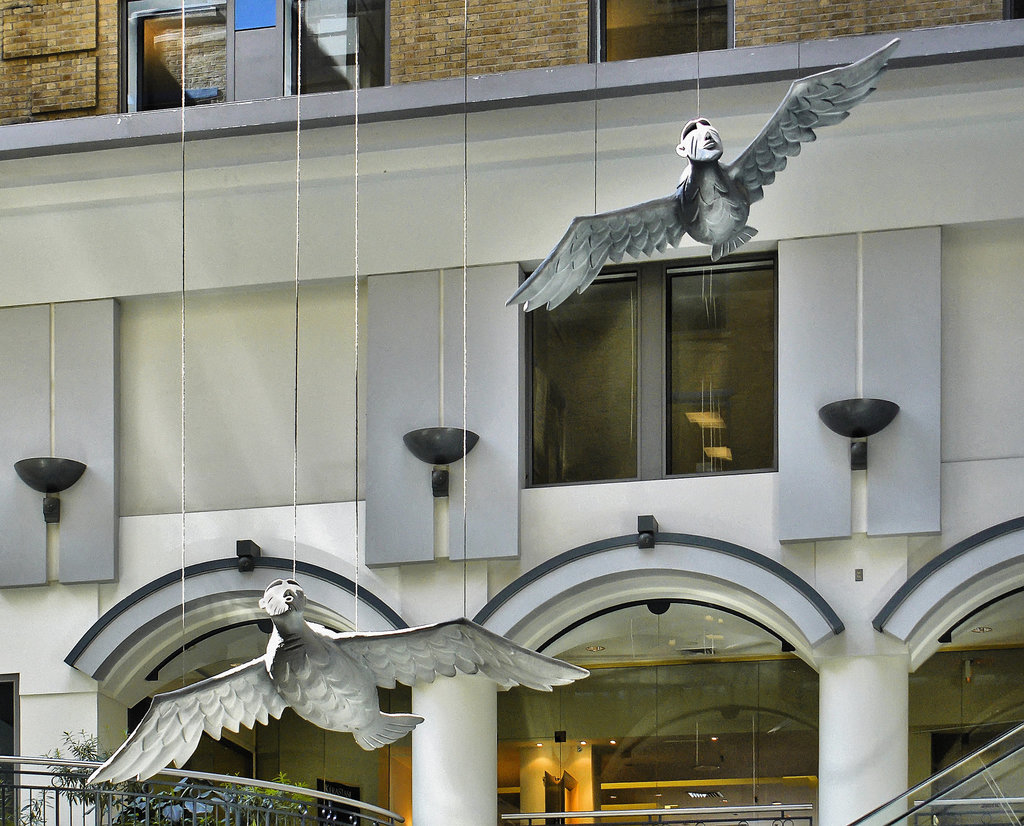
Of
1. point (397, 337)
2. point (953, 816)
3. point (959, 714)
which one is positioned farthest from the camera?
point (959, 714)

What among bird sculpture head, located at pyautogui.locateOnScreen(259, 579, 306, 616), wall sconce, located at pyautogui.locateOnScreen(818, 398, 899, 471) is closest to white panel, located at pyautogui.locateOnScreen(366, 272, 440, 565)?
wall sconce, located at pyautogui.locateOnScreen(818, 398, 899, 471)

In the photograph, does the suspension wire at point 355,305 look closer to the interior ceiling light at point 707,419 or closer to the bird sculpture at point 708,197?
the interior ceiling light at point 707,419

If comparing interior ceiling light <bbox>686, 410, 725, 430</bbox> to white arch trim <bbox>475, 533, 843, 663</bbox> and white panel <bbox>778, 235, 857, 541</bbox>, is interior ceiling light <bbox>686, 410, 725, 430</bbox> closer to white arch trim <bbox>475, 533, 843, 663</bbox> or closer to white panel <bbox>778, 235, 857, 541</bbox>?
white panel <bbox>778, 235, 857, 541</bbox>

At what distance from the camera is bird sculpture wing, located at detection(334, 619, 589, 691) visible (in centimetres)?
1131

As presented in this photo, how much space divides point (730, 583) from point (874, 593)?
1207mm

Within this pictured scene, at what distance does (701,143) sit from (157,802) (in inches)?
283

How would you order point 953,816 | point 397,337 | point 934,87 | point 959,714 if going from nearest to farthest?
point 953,816 → point 934,87 → point 397,337 → point 959,714

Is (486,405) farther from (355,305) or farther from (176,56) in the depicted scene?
(176,56)

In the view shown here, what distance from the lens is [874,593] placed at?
50.1 feet

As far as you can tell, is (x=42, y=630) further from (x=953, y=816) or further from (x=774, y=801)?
(x=953, y=816)

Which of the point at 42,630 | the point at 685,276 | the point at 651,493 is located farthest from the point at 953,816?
the point at 42,630

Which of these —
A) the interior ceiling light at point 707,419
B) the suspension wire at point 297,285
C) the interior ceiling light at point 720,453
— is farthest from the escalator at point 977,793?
the suspension wire at point 297,285

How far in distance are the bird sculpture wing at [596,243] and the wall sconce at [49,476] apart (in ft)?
19.9

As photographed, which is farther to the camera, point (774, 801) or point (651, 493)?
point (774, 801)
